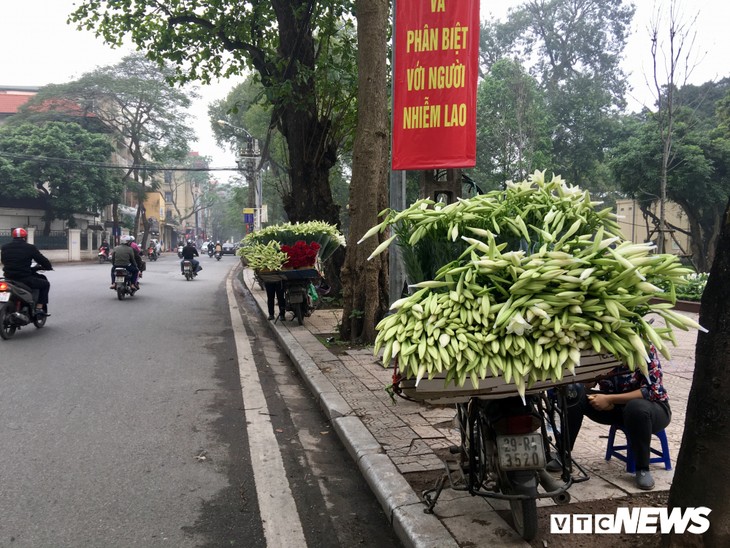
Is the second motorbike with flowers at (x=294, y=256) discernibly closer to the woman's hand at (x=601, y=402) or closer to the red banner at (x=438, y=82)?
the red banner at (x=438, y=82)

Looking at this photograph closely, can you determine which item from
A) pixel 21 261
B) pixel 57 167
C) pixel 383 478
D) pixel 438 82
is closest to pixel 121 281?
pixel 21 261

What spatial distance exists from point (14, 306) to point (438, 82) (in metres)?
6.92

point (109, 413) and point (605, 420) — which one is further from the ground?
point (605, 420)

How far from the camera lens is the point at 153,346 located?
8445 mm

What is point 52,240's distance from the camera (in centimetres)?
3747

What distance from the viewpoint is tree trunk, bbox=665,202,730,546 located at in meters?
2.32

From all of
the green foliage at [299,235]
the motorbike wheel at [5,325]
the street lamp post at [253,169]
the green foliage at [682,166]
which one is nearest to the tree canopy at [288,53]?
the green foliage at [299,235]

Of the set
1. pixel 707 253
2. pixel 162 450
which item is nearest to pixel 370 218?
pixel 162 450

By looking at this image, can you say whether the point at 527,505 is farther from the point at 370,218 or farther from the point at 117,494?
the point at 370,218

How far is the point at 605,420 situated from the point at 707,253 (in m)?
26.7

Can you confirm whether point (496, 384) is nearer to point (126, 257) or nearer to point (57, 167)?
point (126, 257)

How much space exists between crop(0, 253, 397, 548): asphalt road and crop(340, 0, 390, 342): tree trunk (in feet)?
4.80

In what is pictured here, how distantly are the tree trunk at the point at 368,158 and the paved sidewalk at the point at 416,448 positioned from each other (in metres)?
0.84

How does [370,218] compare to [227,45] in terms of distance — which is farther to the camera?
[227,45]
